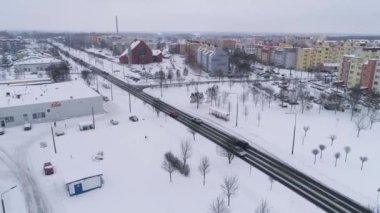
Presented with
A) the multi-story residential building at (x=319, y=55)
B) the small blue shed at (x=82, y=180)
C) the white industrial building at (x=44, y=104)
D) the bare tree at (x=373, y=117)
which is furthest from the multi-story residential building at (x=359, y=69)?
the small blue shed at (x=82, y=180)

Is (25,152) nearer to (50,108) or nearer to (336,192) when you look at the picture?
(50,108)

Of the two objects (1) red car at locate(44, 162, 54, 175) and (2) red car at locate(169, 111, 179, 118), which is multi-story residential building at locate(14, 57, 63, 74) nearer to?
(2) red car at locate(169, 111, 179, 118)

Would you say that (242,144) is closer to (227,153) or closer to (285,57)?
(227,153)

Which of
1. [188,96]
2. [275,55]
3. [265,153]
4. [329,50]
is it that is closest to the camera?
[265,153]

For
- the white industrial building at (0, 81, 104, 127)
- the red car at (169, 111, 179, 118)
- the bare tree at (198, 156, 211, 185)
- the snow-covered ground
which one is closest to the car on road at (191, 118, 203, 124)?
the snow-covered ground

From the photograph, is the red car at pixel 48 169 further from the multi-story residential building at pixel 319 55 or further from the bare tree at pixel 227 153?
the multi-story residential building at pixel 319 55

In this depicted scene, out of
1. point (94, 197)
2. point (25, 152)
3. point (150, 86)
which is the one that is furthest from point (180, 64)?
point (94, 197)

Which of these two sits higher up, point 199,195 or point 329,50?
point 329,50
